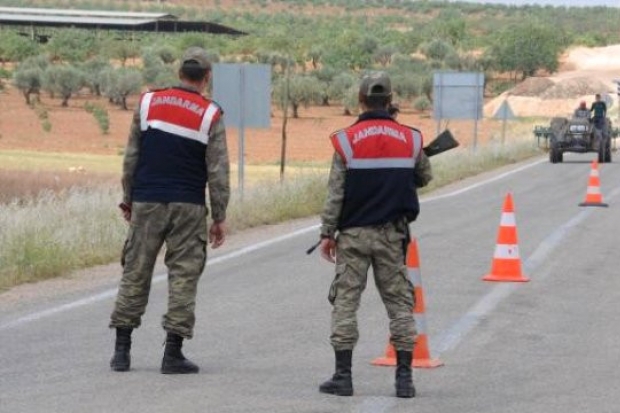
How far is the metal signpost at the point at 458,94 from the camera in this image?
4053cm

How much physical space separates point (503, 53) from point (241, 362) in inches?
4072

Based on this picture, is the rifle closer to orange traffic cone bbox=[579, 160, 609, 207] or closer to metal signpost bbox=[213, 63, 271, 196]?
metal signpost bbox=[213, 63, 271, 196]

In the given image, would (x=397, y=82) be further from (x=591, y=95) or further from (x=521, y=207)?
(x=521, y=207)

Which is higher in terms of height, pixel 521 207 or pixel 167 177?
pixel 167 177

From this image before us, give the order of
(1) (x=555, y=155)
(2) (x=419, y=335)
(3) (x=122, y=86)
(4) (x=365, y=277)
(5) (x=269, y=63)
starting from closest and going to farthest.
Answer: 1. (4) (x=365, y=277)
2. (2) (x=419, y=335)
3. (1) (x=555, y=155)
4. (5) (x=269, y=63)
5. (3) (x=122, y=86)

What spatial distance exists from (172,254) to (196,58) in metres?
1.22

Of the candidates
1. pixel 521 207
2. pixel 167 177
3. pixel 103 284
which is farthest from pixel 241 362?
pixel 521 207

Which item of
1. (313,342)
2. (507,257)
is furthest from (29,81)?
(313,342)

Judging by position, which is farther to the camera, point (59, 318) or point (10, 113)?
point (10, 113)

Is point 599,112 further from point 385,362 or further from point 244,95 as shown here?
point 385,362

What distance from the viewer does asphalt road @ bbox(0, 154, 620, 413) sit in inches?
329

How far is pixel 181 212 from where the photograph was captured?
9.04m

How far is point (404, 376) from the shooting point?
8.39m

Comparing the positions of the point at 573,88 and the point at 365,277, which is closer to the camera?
the point at 365,277
